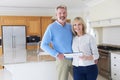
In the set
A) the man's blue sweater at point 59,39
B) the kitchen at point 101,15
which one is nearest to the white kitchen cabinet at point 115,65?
the kitchen at point 101,15

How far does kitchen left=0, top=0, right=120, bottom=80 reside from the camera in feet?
15.2

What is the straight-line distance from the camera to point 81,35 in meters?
2.09

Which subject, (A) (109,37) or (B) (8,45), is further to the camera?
(B) (8,45)

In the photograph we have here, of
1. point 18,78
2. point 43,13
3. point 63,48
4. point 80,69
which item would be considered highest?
point 43,13

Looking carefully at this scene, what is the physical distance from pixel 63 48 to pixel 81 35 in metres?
0.27

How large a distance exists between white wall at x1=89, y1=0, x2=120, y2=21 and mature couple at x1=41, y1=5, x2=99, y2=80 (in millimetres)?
2630

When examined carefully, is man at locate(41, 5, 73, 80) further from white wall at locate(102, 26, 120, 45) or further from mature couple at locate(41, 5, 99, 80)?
white wall at locate(102, 26, 120, 45)

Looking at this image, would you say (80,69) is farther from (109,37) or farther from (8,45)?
(8,45)

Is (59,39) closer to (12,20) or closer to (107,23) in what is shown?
(107,23)

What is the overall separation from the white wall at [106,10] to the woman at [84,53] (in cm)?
263

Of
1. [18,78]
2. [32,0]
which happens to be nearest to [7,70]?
[18,78]

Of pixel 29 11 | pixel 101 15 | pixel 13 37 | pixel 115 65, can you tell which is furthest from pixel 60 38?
pixel 29 11

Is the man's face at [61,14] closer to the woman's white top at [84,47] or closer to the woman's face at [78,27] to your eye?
the woman's face at [78,27]

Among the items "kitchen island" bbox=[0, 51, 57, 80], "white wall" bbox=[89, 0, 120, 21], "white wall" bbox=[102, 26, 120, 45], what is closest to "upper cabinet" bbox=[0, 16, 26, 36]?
"white wall" bbox=[89, 0, 120, 21]
